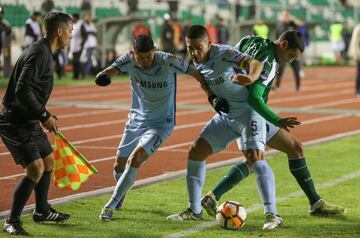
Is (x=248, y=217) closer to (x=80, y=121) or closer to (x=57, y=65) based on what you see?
(x=80, y=121)

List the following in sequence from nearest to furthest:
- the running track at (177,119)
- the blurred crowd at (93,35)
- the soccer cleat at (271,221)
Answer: the soccer cleat at (271,221) → the running track at (177,119) → the blurred crowd at (93,35)

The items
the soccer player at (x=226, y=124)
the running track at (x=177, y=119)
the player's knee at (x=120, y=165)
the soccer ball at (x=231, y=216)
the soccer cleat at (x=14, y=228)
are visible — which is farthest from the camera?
the running track at (x=177, y=119)

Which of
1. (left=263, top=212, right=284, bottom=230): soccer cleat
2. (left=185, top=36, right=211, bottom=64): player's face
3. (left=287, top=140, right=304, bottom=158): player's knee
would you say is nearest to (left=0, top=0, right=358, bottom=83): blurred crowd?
(left=287, top=140, right=304, bottom=158): player's knee

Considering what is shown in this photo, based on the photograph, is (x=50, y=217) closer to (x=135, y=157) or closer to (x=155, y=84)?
(x=135, y=157)

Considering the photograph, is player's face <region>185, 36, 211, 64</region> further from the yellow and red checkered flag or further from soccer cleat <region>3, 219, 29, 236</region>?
soccer cleat <region>3, 219, 29, 236</region>

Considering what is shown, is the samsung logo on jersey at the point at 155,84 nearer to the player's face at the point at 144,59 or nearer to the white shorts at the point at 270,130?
the player's face at the point at 144,59

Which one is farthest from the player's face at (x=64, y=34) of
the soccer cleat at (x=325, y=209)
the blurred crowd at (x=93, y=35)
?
the blurred crowd at (x=93, y=35)

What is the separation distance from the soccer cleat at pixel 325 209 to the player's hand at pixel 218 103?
130cm

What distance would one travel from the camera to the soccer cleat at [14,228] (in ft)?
28.2

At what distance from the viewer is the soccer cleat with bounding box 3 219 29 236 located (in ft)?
28.2

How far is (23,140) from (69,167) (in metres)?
0.86

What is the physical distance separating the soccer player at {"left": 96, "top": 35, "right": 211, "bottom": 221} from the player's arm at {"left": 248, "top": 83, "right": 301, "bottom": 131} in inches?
22.3

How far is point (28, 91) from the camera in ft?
28.2

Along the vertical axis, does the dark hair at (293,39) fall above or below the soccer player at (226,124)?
above
